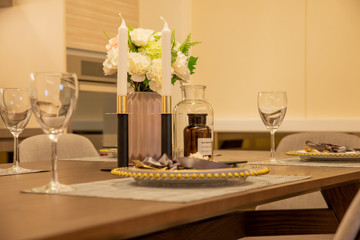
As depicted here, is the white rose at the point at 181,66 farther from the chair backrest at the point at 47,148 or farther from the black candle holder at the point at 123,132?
the chair backrest at the point at 47,148

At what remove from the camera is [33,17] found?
3.55 m

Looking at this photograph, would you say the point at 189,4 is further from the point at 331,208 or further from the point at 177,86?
the point at 331,208

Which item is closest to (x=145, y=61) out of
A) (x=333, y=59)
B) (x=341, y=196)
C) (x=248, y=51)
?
(x=341, y=196)

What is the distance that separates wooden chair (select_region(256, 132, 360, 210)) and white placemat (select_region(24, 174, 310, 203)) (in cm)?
101

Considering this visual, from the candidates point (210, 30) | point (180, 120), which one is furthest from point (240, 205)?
point (210, 30)

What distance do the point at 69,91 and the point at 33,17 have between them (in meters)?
2.97

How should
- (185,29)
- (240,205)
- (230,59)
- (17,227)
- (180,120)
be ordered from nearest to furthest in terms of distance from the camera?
(17,227) → (240,205) → (180,120) → (230,59) → (185,29)

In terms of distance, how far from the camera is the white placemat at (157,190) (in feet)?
2.40

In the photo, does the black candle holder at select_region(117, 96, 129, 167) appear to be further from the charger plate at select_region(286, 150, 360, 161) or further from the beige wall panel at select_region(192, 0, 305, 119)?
the beige wall panel at select_region(192, 0, 305, 119)

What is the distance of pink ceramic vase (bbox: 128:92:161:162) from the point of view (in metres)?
1.26

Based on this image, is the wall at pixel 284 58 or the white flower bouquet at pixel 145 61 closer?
the white flower bouquet at pixel 145 61

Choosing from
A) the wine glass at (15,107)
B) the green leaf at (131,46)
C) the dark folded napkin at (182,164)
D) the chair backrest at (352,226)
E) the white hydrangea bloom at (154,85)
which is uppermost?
the green leaf at (131,46)

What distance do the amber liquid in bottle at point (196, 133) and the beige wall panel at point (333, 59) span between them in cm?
232

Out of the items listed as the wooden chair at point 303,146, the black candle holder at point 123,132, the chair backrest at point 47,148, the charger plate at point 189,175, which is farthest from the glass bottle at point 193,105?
the chair backrest at point 47,148
